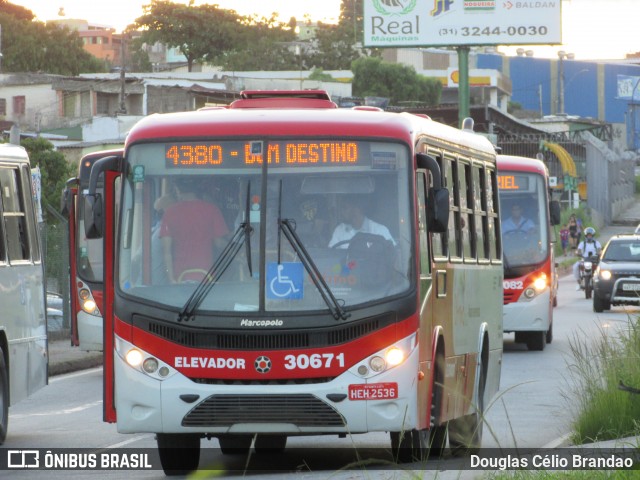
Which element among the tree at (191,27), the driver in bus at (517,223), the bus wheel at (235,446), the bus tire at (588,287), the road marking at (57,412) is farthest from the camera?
the tree at (191,27)

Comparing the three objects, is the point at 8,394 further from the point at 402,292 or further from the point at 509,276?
the point at 509,276

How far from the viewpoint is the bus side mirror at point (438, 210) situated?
10570mm

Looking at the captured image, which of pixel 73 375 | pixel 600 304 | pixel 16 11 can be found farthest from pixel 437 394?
pixel 16 11

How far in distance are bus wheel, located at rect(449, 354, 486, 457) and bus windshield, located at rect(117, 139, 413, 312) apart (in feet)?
8.40

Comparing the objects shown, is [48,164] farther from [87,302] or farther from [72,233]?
[72,233]

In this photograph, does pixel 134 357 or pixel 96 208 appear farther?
pixel 96 208

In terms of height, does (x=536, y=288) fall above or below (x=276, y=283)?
below

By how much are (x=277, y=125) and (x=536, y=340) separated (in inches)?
594

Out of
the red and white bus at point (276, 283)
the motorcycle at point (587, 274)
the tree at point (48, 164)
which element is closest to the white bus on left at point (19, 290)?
the red and white bus at point (276, 283)

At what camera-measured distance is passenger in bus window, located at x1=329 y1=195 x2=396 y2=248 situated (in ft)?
34.8

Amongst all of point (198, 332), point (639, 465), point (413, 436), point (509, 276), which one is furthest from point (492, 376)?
point (509, 276)

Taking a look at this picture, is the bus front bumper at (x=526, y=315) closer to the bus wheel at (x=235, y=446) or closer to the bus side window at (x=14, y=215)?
the bus side window at (x=14, y=215)

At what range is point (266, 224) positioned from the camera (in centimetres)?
1052

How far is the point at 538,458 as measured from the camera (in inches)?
376
